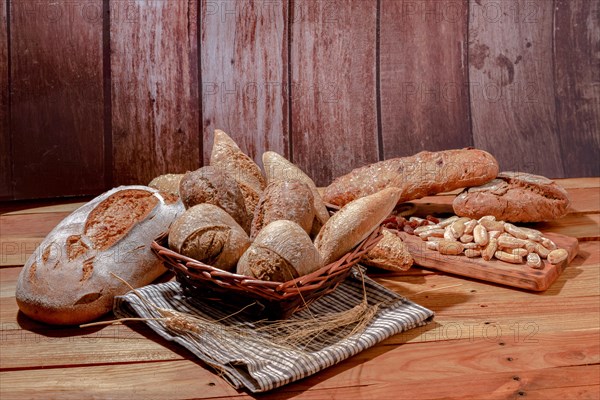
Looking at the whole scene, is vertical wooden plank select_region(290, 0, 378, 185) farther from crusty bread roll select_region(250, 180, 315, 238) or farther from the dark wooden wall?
crusty bread roll select_region(250, 180, 315, 238)

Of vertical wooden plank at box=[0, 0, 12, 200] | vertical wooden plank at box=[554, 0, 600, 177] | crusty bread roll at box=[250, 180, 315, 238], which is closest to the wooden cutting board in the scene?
crusty bread roll at box=[250, 180, 315, 238]

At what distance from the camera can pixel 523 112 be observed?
102 inches

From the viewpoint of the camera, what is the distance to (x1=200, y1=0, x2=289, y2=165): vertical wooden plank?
7.82 ft

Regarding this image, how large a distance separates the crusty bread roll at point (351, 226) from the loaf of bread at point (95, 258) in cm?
40

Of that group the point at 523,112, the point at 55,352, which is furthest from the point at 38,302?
the point at 523,112

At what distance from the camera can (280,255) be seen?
1322mm

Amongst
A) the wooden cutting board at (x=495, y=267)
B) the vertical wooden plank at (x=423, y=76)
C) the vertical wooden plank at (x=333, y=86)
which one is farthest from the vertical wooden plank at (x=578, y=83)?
the wooden cutting board at (x=495, y=267)

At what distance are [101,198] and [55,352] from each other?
0.44m

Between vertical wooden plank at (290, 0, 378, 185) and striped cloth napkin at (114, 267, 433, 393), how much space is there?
0.91 m

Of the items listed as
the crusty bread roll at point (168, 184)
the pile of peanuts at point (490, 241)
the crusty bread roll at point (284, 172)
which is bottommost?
the pile of peanuts at point (490, 241)

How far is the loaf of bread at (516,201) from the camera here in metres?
1.96

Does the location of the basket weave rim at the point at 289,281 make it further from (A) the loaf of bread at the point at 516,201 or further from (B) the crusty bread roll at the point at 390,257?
(A) the loaf of bread at the point at 516,201

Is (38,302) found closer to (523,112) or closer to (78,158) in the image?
(78,158)

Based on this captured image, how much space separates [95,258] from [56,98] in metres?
0.99
